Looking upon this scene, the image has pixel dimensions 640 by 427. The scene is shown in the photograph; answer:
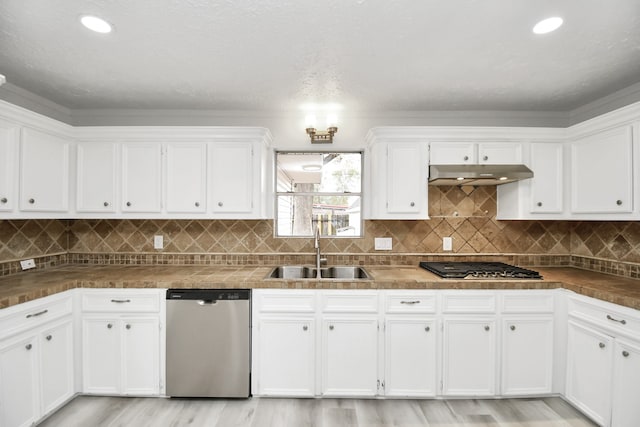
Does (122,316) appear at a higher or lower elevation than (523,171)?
lower

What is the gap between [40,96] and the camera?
260cm

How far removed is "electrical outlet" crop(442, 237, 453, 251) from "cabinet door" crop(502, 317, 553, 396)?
857mm

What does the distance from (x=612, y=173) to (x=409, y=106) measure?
167cm

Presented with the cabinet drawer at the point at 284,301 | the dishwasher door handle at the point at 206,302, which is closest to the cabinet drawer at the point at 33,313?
the dishwasher door handle at the point at 206,302

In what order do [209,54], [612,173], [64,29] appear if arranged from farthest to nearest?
1. [612,173]
2. [209,54]
3. [64,29]

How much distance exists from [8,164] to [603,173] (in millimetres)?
4507

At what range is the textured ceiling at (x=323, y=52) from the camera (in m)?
1.51

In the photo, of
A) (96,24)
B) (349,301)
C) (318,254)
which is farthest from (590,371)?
(96,24)

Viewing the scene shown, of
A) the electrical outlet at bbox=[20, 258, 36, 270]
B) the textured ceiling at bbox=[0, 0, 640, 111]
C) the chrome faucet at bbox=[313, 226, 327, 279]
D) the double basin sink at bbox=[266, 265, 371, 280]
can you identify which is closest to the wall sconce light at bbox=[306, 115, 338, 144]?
the textured ceiling at bbox=[0, 0, 640, 111]

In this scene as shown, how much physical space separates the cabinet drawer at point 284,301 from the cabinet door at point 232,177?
0.79 meters

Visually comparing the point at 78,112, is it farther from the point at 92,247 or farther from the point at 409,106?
the point at 409,106

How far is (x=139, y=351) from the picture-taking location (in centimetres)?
223

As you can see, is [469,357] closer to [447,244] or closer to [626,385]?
[626,385]

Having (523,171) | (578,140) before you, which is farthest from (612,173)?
(523,171)
